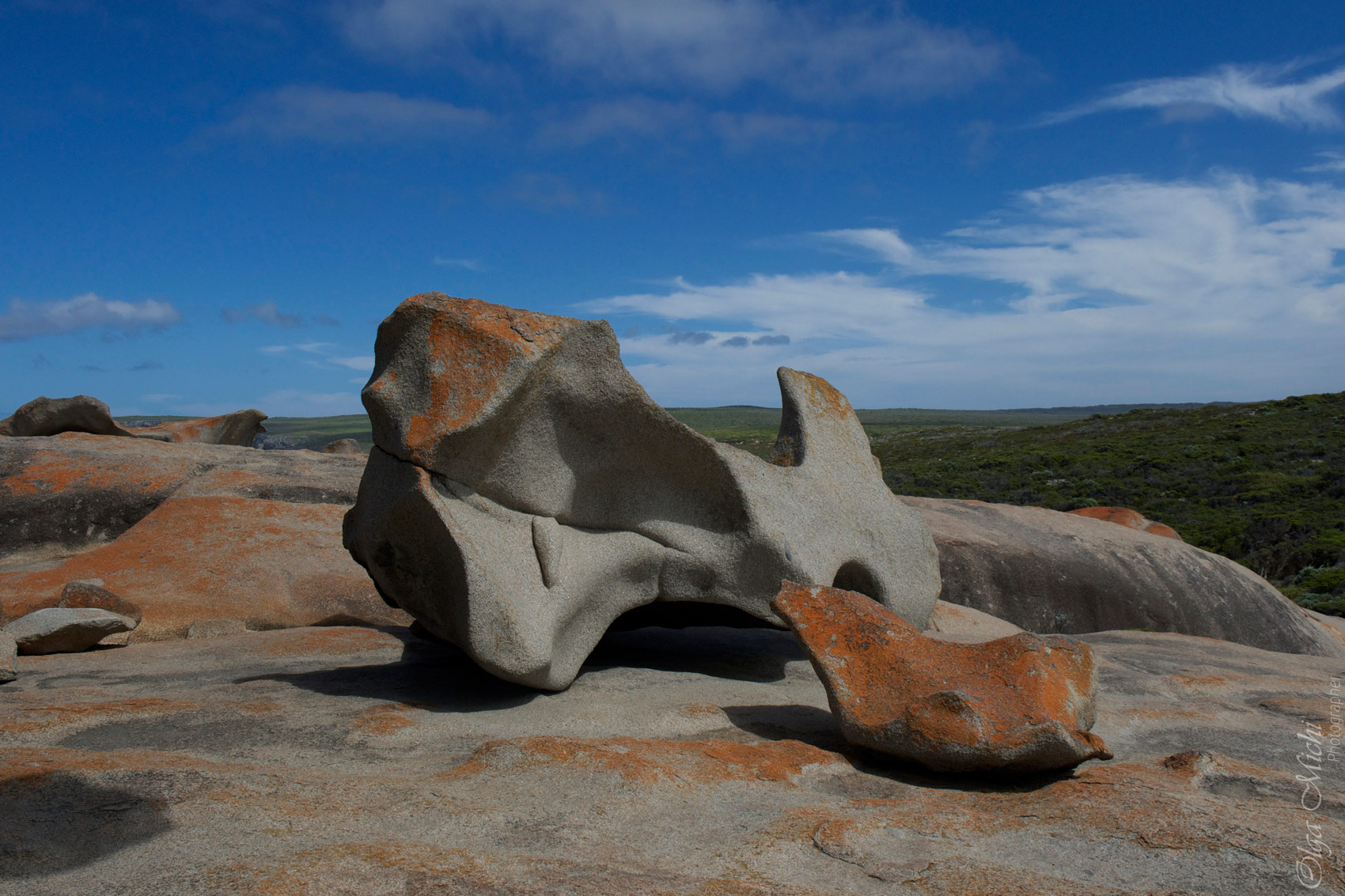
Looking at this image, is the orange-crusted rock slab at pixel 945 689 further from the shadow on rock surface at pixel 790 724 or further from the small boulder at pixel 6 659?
the small boulder at pixel 6 659

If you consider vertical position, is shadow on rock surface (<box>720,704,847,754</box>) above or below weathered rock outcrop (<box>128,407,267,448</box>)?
below

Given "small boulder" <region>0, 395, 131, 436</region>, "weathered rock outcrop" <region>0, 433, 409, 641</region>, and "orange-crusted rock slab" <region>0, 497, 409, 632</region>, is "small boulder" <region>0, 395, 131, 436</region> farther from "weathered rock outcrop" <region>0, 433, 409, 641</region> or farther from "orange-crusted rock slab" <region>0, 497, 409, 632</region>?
"orange-crusted rock slab" <region>0, 497, 409, 632</region>

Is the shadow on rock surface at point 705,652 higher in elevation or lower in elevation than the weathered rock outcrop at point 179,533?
lower

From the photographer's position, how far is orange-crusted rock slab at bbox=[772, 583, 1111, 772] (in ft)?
12.6

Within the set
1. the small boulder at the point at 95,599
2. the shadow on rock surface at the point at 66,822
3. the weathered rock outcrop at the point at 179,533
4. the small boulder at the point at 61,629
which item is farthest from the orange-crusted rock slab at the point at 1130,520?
the shadow on rock surface at the point at 66,822

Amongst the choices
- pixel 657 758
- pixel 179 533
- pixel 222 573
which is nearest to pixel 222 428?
pixel 179 533

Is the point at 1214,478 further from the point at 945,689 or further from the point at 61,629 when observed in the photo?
the point at 61,629

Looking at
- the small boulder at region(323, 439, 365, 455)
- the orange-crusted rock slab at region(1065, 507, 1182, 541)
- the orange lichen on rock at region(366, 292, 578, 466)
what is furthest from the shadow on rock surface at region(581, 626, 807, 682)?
the small boulder at region(323, 439, 365, 455)

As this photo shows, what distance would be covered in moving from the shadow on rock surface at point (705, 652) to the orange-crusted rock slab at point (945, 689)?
51.8 inches

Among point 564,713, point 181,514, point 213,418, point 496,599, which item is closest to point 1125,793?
point 564,713

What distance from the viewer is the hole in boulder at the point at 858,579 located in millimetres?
6406

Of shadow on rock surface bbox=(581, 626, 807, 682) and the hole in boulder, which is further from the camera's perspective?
the hole in boulder

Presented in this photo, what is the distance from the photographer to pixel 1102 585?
9820 millimetres

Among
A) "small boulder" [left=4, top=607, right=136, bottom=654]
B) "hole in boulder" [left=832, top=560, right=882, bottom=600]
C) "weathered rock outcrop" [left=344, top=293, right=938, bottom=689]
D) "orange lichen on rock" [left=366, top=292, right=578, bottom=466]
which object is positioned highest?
"orange lichen on rock" [left=366, top=292, right=578, bottom=466]
